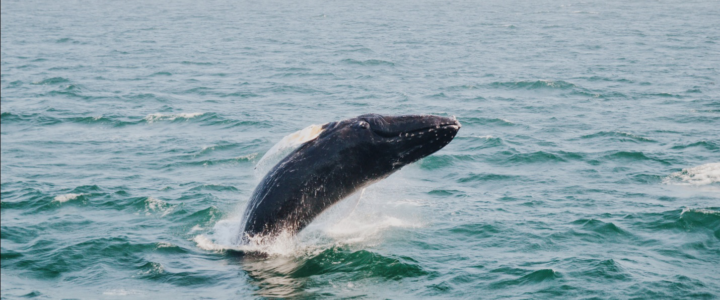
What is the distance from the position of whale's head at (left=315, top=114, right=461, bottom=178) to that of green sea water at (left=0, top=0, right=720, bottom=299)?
2.58 meters

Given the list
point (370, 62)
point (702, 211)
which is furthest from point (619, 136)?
point (370, 62)

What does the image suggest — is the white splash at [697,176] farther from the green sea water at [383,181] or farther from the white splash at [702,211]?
the white splash at [702,211]

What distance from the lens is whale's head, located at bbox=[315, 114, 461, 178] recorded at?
1784 centimetres

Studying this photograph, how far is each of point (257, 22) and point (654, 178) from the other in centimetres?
7744

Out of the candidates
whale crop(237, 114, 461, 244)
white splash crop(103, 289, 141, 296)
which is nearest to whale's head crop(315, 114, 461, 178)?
whale crop(237, 114, 461, 244)

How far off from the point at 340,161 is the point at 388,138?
4.12ft

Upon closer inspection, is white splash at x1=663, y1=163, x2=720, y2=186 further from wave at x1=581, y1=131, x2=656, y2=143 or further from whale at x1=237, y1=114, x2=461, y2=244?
whale at x1=237, y1=114, x2=461, y2=244

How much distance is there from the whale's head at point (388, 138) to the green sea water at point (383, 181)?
258 cm

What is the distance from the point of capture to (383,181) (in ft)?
98.0

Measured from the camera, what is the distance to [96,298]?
18.4 m

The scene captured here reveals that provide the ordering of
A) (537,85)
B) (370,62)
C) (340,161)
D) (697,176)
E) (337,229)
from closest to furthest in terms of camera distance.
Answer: (340,161) → (337,229) → (697,176) → (537,85) → (370,62)

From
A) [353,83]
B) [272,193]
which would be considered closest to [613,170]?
[272,193]

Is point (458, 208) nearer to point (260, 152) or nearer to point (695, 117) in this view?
point (260, 152)

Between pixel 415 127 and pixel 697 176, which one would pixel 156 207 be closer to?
pixel 415 127
